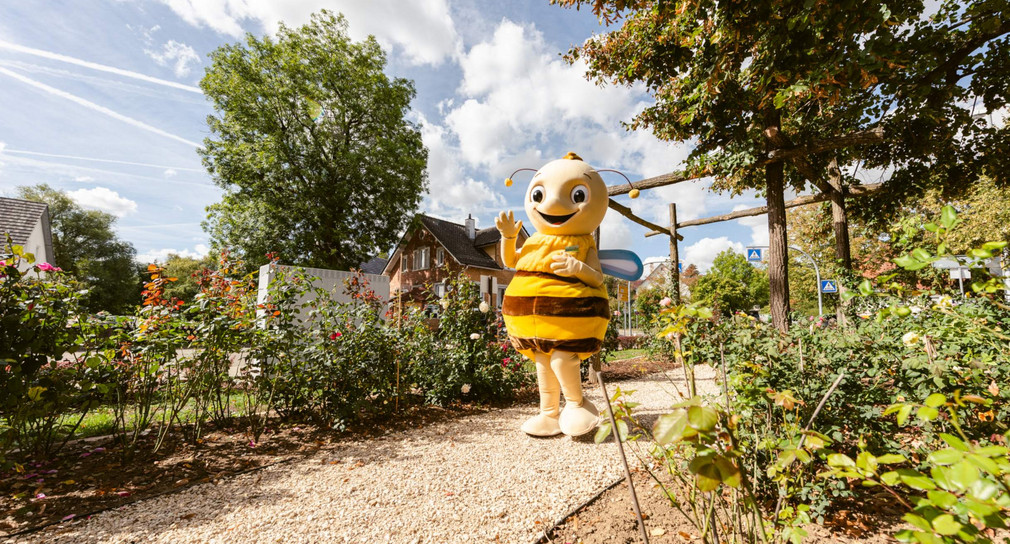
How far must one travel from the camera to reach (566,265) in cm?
336

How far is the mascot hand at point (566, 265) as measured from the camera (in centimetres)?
335

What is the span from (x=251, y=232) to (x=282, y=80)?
6.13 metres

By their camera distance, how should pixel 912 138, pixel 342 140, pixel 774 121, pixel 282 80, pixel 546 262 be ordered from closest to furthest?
1. pixel 546 262
2. pixel 774 121
3. pixel 912 138
4. pixel 282 80
5. pixel 342 140

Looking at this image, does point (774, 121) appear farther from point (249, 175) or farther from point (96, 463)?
point (249, 175)

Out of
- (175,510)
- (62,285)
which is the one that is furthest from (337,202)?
(175,510)

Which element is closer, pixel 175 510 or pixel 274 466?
pixel 175 510

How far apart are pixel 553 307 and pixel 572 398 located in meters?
0.89

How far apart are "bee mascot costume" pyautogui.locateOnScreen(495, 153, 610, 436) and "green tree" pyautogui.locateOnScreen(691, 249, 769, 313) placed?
24685 millimetres

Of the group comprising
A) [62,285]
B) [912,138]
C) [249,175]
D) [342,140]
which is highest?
[342,140]

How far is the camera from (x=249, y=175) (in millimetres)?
14734

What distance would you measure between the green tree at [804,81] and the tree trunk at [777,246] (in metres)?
0.02

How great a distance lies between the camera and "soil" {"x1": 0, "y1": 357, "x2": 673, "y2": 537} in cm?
245

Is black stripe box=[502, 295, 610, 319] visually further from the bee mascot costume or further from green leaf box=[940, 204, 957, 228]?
green leaf box=[940, 204, 957, 228]

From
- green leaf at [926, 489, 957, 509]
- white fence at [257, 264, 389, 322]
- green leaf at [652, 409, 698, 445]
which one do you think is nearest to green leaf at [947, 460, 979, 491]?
green leaf at [926, 489, 957, 509]
